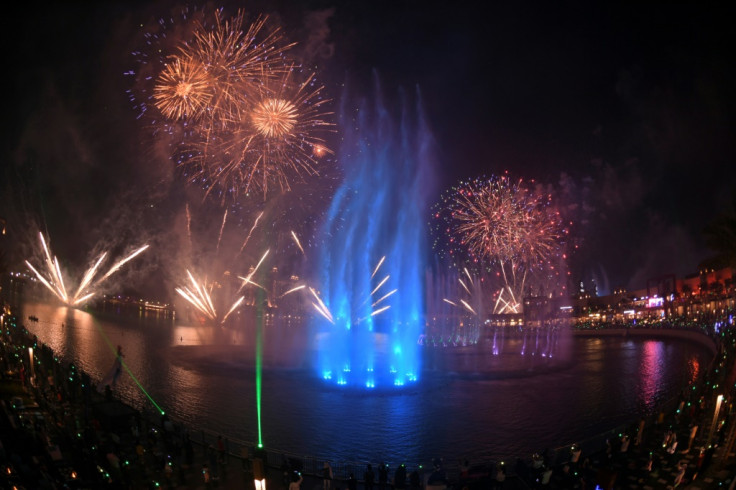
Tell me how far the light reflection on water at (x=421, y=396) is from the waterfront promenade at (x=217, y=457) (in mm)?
2250

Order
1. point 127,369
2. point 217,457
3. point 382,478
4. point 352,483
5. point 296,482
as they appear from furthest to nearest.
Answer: point 127,369
point 217,457
point 382,478
point 352,483
point 296,482

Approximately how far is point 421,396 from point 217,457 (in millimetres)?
12935

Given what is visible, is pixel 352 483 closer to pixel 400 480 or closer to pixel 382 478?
pixel 382 478

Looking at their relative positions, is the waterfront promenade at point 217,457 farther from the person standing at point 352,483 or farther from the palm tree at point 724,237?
the palm tree at point 724,237

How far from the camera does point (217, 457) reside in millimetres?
16547

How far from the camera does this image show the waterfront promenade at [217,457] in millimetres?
13797

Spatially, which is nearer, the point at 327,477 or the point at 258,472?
the point at 258,472

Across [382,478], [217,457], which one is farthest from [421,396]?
[217,457]

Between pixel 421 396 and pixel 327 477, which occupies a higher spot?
pixel 327 477

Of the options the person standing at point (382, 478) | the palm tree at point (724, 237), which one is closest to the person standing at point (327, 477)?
the person standing at point (382, 478)

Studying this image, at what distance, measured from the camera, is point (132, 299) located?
4966 inches

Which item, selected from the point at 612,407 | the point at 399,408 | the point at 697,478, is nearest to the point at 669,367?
the point at 612,407

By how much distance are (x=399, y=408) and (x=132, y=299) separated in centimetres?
11655

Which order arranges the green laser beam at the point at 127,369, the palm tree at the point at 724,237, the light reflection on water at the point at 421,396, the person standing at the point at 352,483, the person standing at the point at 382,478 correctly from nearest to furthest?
the person standing at the point at 352,483, the person standing at the point at 382,478, the light reflection on water at the point at 421,396, the green laser beam at the point at 127,369, the palm tree at the point at 724,237
